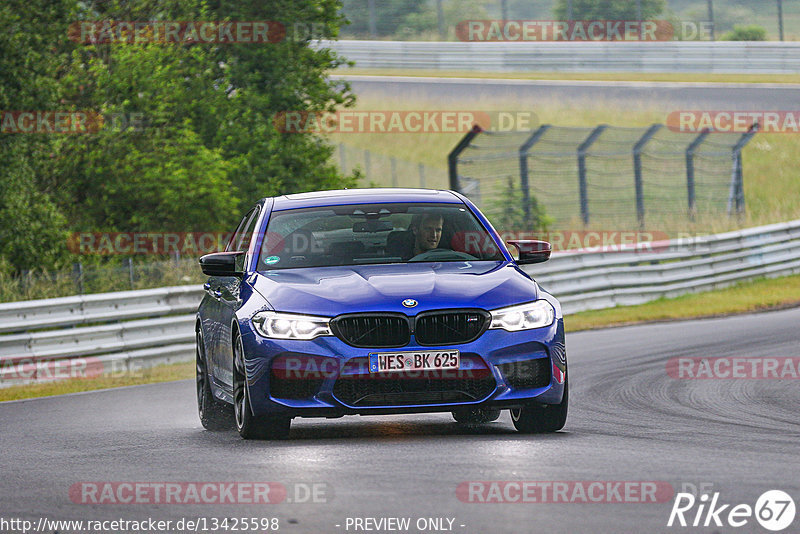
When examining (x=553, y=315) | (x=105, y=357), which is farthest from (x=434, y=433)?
(x=105, y=357)

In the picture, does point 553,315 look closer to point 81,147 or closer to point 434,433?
point 434,433

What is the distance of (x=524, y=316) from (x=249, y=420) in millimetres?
1730

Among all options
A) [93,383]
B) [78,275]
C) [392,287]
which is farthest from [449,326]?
[78,275]

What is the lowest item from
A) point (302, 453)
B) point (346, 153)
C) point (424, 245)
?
point (346, 153)

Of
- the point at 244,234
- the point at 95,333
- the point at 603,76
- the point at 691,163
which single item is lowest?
the point at 95,333

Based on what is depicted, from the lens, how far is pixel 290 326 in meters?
8.34

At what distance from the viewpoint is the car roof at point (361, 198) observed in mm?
9844

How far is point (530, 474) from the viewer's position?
Answer: 6.89 metres

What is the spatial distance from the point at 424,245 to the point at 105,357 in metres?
8.03

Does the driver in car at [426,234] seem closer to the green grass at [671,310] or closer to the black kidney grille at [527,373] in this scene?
the black kidney grille at [527,373]

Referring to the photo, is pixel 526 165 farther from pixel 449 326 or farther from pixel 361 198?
pixel 449 326

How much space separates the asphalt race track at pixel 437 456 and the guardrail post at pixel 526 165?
40.6 ft

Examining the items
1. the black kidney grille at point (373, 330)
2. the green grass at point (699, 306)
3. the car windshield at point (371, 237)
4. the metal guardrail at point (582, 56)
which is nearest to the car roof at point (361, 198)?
the car windshield at point (371, 237)

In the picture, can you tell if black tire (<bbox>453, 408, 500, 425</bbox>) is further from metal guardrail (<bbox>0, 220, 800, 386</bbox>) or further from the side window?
metal guardrail (<bbox>0, 220, 800, 386</bbox>)
